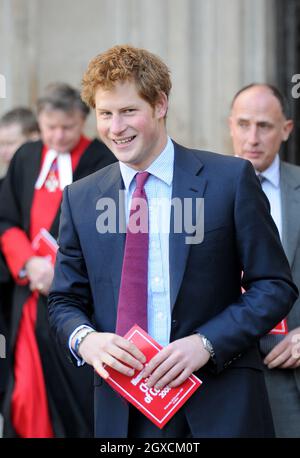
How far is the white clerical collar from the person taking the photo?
5539mm

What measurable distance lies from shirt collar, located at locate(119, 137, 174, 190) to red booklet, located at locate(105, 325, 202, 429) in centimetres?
50

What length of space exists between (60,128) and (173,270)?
237 centimetres

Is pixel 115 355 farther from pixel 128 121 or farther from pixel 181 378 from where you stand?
pixel 128 121

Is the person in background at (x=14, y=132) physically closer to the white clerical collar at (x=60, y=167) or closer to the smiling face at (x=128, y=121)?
the white clerical collar at (x=60, y=167)

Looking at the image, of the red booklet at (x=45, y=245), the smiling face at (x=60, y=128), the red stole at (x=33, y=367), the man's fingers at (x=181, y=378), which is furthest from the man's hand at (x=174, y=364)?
the smiling face at (x=60, y=128)

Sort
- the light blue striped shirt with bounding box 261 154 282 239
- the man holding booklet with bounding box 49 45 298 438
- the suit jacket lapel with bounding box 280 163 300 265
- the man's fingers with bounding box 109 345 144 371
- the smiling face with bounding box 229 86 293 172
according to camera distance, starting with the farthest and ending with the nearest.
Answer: the smiling face with bounding box 229 86 293 172 < the light blue striped shirt with bounding box 261 154 282 239 < the suit jacket lapel with bounding box 280 163 300 265 < the man holding booklet with bounding box 49 45 298 438 < the man's fingers with bounding box 109 345 144 371

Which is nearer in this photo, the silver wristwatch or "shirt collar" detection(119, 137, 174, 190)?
the silver wristwatch

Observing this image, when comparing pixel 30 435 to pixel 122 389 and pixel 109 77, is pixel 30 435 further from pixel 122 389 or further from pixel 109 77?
pixel 109 77

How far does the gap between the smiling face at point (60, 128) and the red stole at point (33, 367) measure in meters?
0.08

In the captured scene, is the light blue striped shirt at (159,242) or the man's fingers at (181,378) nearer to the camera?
the man's fingers at (181,378)

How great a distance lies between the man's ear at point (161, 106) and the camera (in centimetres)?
340

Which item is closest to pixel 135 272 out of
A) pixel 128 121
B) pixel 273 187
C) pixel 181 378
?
pixel 181 378

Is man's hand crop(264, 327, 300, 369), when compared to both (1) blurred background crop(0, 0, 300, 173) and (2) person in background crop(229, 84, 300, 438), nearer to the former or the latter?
(2) person in background crop(229, 84, 300, 438)

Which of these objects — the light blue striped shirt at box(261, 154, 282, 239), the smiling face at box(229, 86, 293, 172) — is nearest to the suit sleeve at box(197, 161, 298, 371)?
the light blue striped shirt at box(261, 154, 282, 239)
